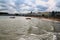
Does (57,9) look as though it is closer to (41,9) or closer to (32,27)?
(41,9)

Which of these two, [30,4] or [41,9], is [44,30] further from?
[30,4]

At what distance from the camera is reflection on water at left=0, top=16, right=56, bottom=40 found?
188 cm

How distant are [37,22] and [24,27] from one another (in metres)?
0.26

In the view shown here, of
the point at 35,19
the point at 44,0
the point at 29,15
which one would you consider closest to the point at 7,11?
the point at 29,15

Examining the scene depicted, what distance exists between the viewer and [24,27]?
194 centimetres

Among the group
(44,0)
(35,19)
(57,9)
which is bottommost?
(35,19)

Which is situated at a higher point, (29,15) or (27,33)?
(29,15)

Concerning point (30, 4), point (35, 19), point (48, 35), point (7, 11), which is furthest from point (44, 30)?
point (7, 11)

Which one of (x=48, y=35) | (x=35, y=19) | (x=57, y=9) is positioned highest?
(x=57, y=9)

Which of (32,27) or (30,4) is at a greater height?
(30,4)

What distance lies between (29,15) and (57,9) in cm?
53

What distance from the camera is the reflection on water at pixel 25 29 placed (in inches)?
74.1

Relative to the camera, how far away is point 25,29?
1929 mm

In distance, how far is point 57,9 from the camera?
1940 mm
